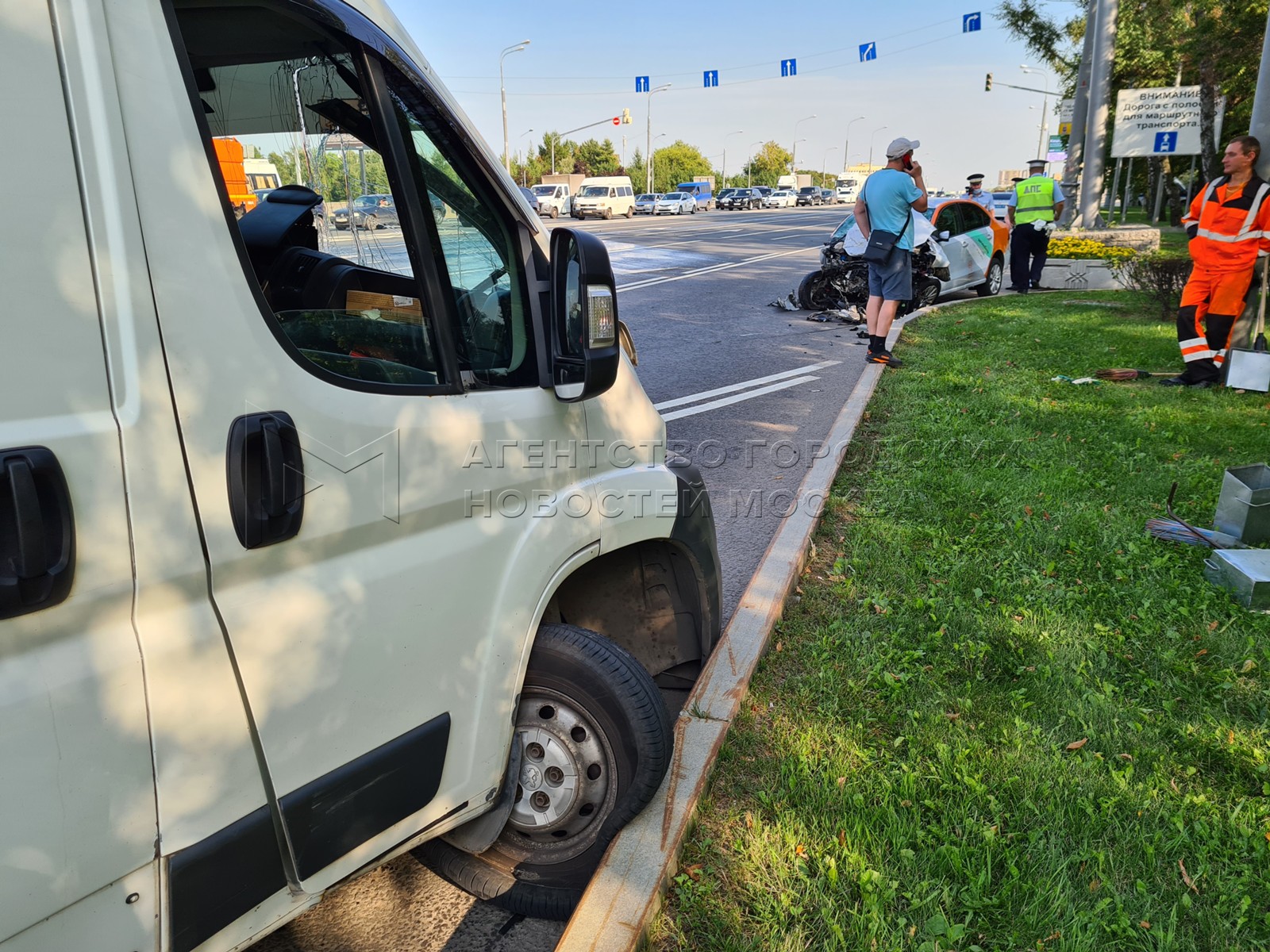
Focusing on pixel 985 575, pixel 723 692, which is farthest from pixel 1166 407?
pixel 723 692

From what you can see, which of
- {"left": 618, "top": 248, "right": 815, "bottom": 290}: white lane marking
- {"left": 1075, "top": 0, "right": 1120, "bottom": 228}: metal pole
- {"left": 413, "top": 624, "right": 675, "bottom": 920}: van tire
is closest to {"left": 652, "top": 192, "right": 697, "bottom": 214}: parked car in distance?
{"left": 618, "top": 248, "right": 815, "bottom": 290}: white lane marking

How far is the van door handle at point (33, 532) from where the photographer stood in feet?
4.03

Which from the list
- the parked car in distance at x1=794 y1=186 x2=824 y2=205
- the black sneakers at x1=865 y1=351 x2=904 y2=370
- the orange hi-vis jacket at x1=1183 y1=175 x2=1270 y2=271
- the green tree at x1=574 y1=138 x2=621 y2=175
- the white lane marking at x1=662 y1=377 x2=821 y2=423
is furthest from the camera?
the green tree at x1=574 y1=138 x2=621 y2=175

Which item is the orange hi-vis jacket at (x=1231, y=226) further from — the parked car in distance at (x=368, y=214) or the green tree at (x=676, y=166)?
the green tree at (x=676, y=166)

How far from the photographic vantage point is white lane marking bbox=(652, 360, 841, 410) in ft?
25.0

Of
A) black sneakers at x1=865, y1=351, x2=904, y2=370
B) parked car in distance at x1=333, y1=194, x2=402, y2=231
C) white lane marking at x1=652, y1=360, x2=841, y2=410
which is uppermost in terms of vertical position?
parked car in distance at x1=333, y1=194, x2=402, y2=231

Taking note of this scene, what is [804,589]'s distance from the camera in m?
4.09

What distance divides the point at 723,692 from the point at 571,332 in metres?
1.56

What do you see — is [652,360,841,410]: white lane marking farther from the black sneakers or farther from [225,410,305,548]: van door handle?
[225,410,305,548]: van door handle

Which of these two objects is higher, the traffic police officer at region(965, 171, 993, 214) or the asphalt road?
the traffic police officer at region(965, 171, 993, 214)

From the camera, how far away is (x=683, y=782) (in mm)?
2668

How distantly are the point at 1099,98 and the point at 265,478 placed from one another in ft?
58.4

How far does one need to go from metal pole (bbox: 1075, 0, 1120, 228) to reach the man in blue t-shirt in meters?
9.00

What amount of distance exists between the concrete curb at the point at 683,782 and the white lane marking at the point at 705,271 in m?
11.0
